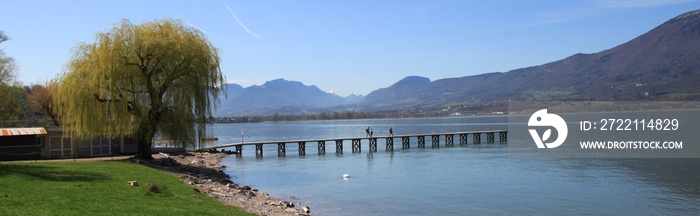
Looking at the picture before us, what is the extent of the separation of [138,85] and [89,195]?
1850cm

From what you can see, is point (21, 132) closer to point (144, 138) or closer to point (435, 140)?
point (144, 138)

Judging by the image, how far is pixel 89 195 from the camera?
19203 millimetres

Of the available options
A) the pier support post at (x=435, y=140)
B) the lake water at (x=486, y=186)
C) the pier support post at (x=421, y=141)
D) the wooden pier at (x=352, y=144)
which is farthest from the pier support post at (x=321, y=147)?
the pier support post at (x=435, y=140)

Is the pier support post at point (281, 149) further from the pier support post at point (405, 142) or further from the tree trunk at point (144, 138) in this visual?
the tree trunk at point (144, 138)

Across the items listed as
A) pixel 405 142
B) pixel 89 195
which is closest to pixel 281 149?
pixel 405 142

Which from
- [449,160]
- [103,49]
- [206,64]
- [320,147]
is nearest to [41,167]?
[103,49]

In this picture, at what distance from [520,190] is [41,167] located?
26807 millimetres

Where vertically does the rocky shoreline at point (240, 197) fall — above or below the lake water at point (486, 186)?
above

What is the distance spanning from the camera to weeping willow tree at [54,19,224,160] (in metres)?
36.0

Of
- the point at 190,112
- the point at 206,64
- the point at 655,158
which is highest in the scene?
the point at 206,64

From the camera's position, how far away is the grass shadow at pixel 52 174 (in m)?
23.6

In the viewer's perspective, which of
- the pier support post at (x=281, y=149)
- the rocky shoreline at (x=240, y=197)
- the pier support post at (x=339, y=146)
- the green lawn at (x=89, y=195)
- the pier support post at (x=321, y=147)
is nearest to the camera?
the green lawn at (x=89, y=195)

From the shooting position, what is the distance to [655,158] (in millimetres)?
55000

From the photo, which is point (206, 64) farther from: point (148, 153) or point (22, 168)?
point (22, 168)
